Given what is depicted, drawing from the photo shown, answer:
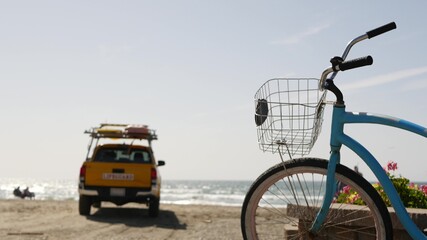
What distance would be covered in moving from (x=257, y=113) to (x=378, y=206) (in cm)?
99

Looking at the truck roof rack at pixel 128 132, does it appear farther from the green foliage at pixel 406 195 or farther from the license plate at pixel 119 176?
the green foliage at pixel 406 195

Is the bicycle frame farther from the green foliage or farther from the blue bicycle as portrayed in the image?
the green foliage

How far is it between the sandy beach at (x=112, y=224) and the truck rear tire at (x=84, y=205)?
0.25 meters

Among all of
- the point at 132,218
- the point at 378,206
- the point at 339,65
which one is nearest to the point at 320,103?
the point at 339,65

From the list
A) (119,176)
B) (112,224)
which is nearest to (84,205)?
(119,176)

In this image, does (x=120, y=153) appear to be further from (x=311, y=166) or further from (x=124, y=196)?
(x=311, y=166)

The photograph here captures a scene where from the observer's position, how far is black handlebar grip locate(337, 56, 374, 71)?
12.0 feet

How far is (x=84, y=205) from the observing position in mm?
13234

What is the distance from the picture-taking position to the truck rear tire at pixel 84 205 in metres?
13.2

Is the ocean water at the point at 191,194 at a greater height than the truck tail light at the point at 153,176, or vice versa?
the truck tail light at the point at 153,176

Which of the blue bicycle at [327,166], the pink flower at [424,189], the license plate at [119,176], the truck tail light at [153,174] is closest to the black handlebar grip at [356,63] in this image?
the blue bicycle at [327,166]

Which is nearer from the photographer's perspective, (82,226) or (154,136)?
(82,226)

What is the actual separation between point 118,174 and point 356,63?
386 inches

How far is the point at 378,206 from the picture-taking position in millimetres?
3738
